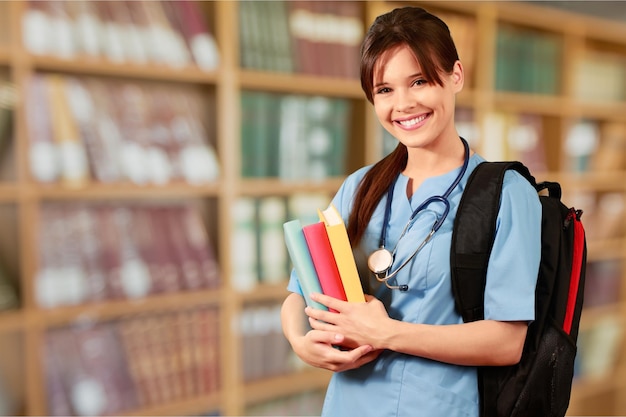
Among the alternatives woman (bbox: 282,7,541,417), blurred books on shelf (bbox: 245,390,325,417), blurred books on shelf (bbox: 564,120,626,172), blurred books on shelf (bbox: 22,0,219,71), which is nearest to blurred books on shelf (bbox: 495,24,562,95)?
blurred books on shelf (bbox: 564,120,626,172)

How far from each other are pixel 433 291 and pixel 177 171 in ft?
4.51

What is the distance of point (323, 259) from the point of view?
0.76 m

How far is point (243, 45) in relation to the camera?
2.05 metres

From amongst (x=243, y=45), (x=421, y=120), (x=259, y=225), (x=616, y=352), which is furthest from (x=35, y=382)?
(x=616, y=352)

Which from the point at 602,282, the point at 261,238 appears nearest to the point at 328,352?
the point at 261,238

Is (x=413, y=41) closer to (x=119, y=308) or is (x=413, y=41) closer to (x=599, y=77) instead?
(x=119, y=308)

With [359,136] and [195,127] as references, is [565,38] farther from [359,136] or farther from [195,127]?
[195,127]

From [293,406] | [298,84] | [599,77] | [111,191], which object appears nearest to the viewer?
[111,191]

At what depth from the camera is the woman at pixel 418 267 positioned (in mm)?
748

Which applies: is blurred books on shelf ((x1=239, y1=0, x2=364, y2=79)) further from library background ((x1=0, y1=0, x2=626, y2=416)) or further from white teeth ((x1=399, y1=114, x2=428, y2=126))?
white teeth ((x1=399, y1=114, x2=428, y2=126))

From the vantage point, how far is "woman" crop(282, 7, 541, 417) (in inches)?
29.5

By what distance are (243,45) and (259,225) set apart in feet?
2.11

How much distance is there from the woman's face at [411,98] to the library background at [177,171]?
2.62 ft

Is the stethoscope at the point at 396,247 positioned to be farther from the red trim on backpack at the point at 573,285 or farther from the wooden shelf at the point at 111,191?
the wooden shelf at the point at 111,191
